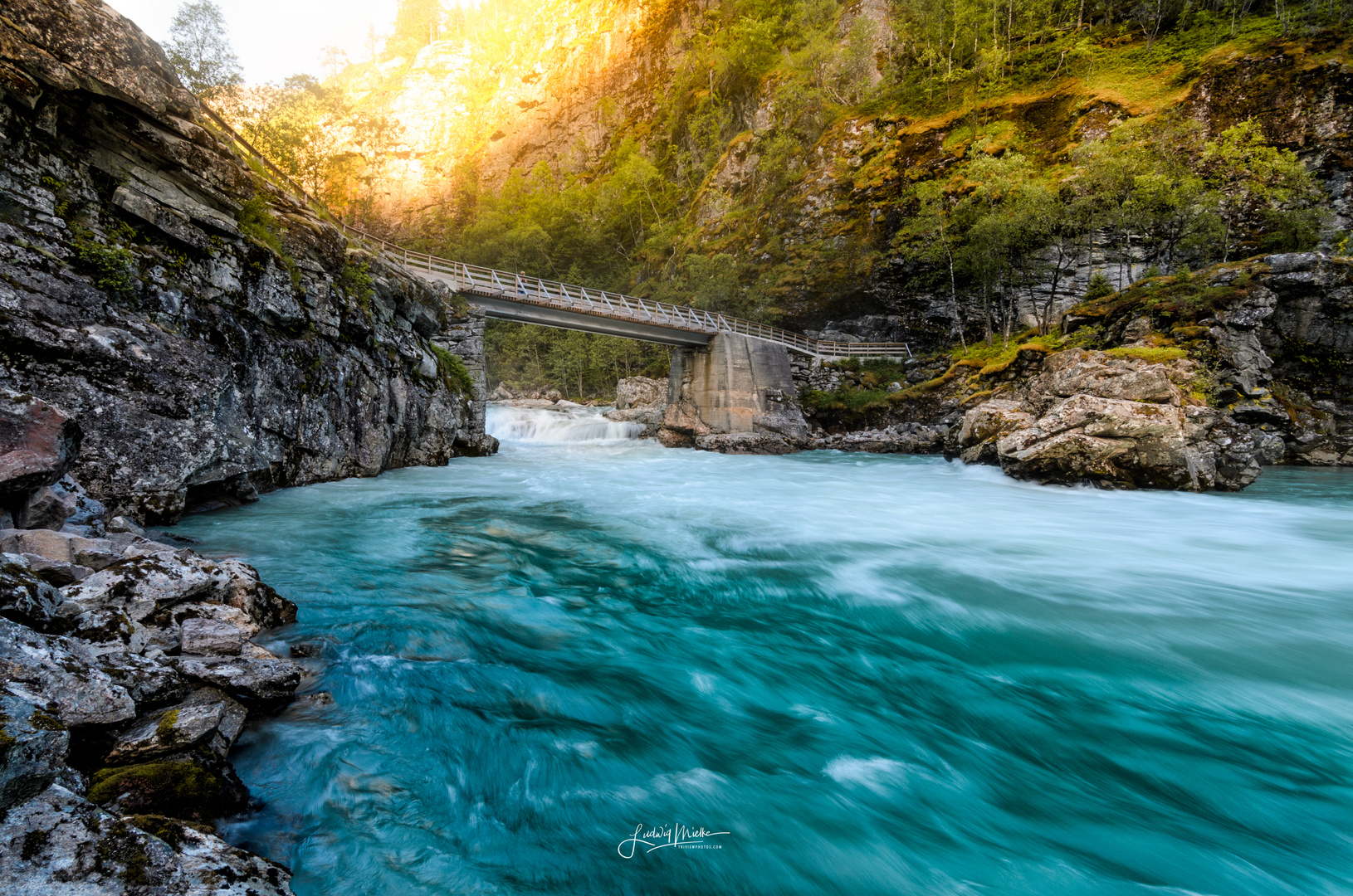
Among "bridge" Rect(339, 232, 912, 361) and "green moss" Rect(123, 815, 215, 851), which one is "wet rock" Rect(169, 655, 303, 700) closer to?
"green moss" Rect(123, 815, 215, 851)

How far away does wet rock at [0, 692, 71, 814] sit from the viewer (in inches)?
56.7

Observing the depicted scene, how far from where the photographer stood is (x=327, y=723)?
288 cm

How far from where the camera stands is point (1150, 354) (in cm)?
1283

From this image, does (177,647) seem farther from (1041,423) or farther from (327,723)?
(1041,423)

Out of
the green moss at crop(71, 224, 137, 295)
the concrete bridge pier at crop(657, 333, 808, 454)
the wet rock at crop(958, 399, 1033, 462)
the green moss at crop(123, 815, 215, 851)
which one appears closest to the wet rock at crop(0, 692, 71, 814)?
the green moss at crop(123, 815, 215, 851)

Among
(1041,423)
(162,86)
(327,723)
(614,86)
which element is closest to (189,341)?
(162,86)

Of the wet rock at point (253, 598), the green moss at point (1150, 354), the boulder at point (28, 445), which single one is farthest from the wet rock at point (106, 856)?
the green moss at point (1150, 354)

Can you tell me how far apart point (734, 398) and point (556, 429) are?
10.2 metres

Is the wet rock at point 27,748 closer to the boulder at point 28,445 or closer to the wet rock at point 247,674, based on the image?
the wet rock at point 247,674

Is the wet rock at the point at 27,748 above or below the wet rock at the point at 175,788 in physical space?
above

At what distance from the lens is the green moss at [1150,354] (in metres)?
12.7

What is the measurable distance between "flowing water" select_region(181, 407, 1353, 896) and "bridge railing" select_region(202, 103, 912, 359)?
32.0 ft

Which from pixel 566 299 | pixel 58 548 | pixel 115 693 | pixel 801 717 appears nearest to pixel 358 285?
pixel 566 299

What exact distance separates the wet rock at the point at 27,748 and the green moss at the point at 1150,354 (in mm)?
17589
